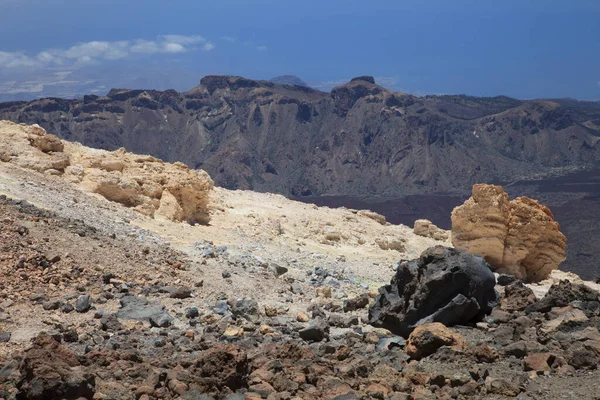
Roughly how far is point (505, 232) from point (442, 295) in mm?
8982

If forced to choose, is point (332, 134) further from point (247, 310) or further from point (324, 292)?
point (247, 310)

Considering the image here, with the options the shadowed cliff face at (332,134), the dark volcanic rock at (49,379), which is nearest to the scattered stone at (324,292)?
the dark volcanic rock at (49,379)

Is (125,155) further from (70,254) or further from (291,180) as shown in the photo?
(291,180)

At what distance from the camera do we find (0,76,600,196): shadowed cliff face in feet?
391

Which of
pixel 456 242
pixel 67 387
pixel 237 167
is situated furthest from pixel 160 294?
pixel 237 167

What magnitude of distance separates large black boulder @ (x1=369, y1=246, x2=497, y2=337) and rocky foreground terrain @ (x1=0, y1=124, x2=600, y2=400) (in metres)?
0.02

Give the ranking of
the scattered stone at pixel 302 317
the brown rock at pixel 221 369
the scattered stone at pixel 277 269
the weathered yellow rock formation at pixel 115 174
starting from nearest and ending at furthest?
the brown rock at pixel 221 369
the scattered stone at pixel 302 317
the scattered stone at pixel 277 269
the weathered yellow rock formation at pixel 115 174

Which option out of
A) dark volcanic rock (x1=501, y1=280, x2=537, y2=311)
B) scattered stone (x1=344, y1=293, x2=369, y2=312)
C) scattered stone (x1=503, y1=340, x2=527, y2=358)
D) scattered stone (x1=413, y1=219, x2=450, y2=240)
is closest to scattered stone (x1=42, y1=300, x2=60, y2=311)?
scattered stone (x1=344, y1=293, x2=369, y2=312)

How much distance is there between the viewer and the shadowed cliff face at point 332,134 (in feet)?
391

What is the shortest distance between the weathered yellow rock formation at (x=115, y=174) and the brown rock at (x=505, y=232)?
23.5 feet

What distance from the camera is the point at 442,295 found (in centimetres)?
864

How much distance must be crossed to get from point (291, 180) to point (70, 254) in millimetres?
116180

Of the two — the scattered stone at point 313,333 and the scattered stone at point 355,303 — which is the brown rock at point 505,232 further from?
the scattered stone at point 313,333

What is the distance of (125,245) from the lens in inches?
439
